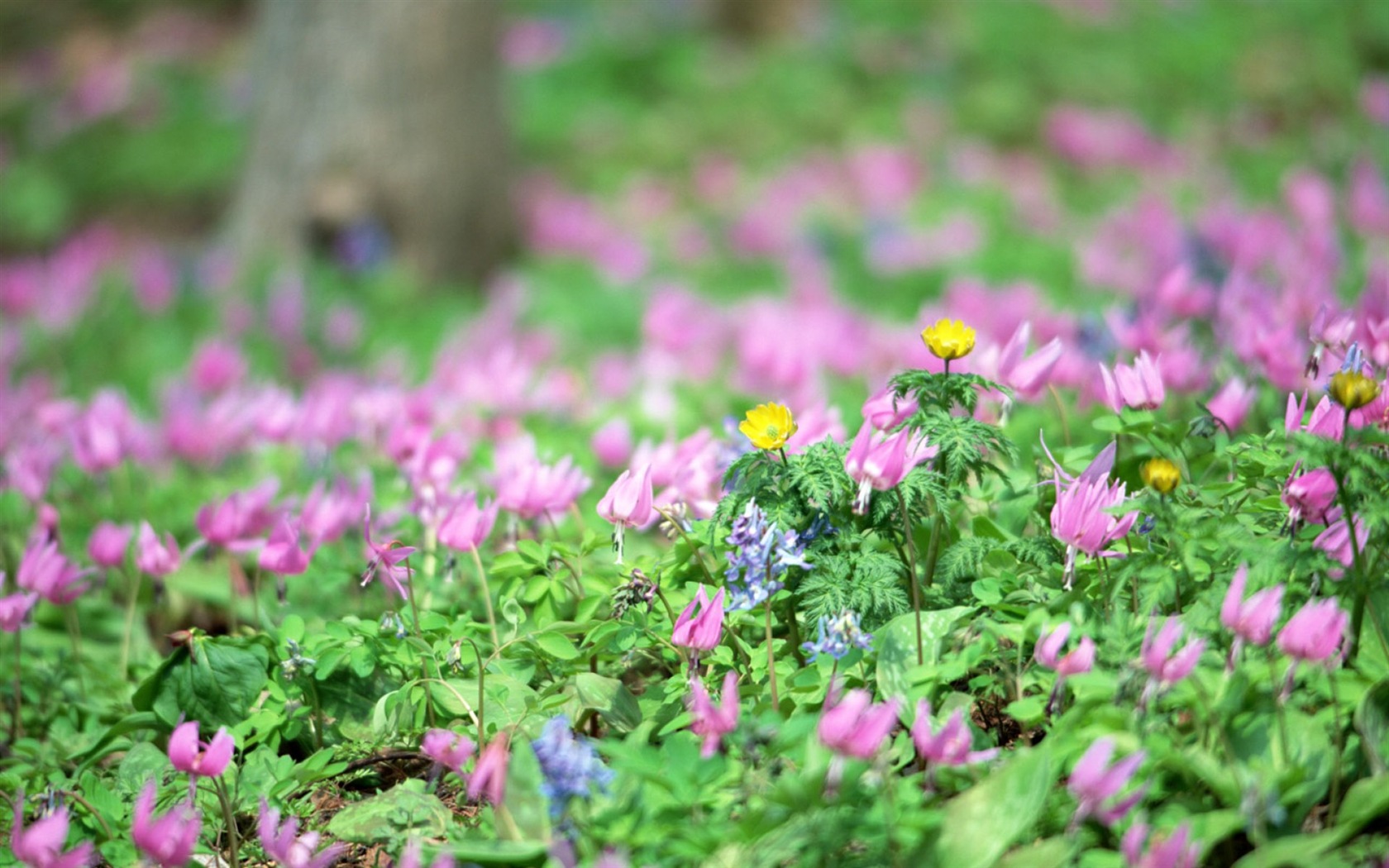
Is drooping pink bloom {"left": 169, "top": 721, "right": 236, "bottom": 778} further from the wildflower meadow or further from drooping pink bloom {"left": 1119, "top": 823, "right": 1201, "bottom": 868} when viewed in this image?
drooping pink bloom {"left": 1119, "top": 823, "right": 1201, "bottom": 868}

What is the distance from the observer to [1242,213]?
5977 millimetres

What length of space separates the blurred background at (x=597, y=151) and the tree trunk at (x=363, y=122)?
0.05ft

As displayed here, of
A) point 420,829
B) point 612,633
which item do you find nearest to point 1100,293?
point 612,633

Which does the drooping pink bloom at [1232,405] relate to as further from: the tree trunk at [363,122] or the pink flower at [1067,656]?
the tree trunk at [363,122]

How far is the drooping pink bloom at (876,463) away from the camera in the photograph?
178 centimetres

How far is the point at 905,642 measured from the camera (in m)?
1.89

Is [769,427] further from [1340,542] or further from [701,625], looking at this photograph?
[1340,542]

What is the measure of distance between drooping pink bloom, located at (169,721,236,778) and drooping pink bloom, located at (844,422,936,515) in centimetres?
96

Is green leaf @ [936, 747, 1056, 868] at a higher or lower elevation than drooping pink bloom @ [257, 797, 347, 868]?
higher

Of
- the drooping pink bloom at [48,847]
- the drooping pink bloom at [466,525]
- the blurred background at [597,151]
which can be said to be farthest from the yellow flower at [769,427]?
the blurred background at [597,151]

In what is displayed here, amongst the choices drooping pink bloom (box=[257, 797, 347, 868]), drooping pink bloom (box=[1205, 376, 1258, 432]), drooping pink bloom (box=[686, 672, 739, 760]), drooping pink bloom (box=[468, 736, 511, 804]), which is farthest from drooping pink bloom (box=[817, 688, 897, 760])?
drooping pink bloom (box=[1205, 376, 1258, 432])

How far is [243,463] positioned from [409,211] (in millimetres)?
3007

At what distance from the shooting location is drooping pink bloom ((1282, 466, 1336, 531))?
1781 mm

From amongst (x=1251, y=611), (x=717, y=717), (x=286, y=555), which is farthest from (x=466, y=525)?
(x=1251, y=611)
